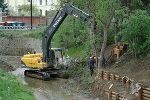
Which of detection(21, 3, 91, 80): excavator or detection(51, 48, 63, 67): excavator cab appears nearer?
detection(21, 3, 91, 80): excavator

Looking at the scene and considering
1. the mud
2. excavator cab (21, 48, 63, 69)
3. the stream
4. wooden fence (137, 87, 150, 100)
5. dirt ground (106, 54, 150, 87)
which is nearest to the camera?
wooden fence (137, 87, 150, 100)

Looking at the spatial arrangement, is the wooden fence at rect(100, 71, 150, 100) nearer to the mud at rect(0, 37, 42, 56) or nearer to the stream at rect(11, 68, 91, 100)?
the stream at rect(11, 68, 91, 100)

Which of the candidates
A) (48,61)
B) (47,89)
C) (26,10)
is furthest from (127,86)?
(26,10)

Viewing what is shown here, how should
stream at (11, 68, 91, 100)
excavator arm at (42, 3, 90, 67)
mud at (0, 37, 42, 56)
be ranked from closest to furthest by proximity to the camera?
stream at (11, 68, 91, 100)
excavator arm at (42, 3, 90, 67)
mud at (0, 37, 42, 56)

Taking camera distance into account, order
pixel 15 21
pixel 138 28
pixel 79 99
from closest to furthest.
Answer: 1. pixel 79 99
2. pixel 138 28
3. pixel 15 21

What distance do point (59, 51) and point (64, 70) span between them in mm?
1566

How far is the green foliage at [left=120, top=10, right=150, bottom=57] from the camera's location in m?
26.8

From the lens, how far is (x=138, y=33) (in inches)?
1083

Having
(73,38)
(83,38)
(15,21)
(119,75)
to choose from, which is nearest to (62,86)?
(119,75)

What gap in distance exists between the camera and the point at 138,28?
88.8 ft

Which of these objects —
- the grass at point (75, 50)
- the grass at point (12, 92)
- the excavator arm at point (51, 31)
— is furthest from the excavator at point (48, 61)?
the grass at point (75, 50)

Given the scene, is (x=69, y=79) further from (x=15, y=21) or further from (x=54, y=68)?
(x=15, y=21)

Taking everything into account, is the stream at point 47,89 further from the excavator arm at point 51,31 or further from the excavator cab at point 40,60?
the excavator arm at point 51,31

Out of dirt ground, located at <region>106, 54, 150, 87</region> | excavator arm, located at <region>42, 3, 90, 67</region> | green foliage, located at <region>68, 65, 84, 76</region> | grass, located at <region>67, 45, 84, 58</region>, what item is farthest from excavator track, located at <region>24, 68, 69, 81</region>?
grass, located at <region>67, 45, 84, 58</region>
